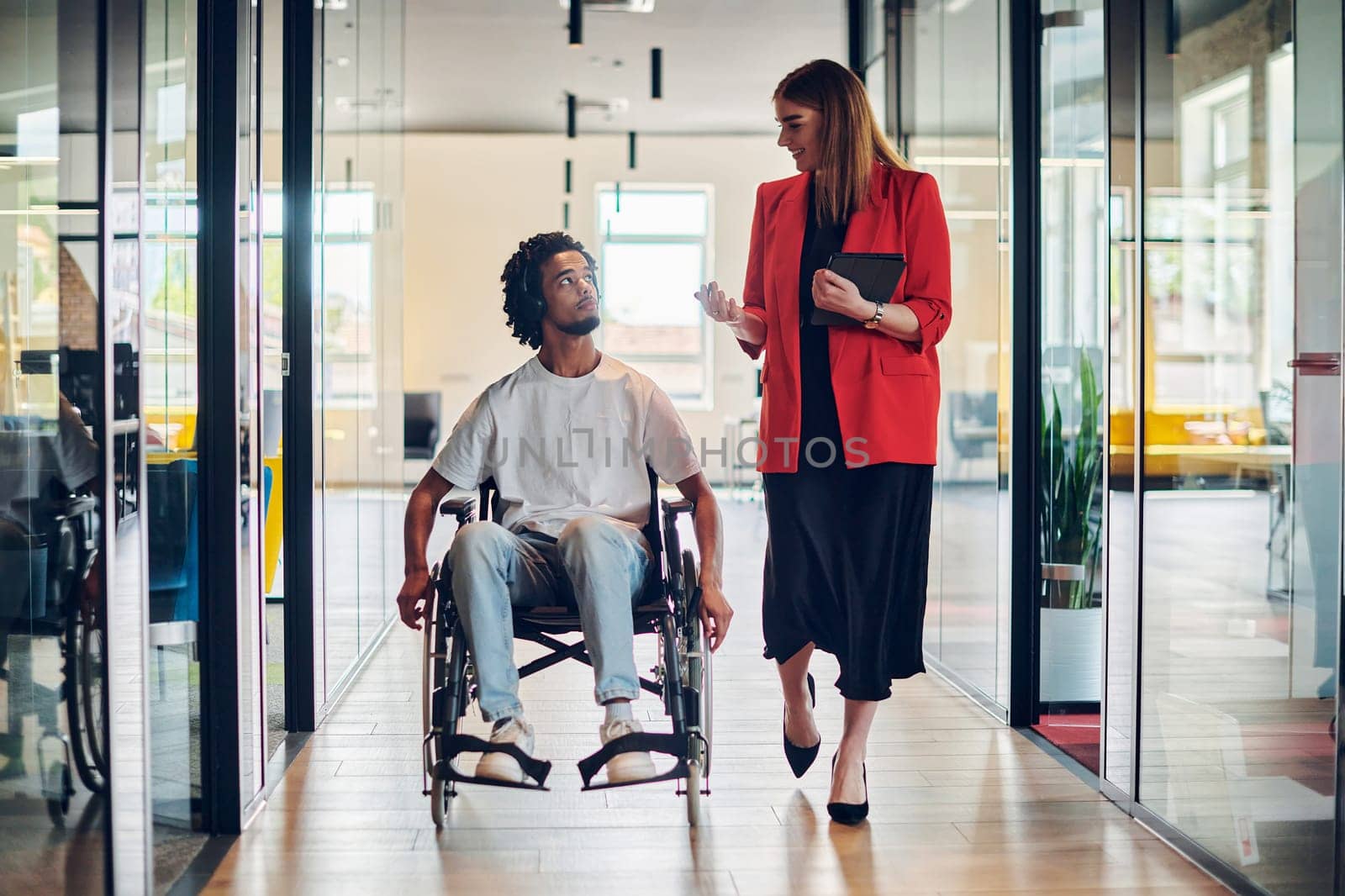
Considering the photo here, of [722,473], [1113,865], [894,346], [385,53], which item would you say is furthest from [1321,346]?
[722,473]

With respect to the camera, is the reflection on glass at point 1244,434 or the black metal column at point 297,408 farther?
the black metal column at point 297,408

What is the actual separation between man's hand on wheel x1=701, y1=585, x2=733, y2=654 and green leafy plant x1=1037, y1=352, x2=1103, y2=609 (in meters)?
1.18

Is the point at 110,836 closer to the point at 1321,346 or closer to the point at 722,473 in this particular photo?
the point at 1321,346

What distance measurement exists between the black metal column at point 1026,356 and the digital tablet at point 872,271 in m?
1.03

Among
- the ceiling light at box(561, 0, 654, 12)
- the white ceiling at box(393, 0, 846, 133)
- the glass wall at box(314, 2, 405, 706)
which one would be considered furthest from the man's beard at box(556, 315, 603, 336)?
the white ceiling at box(393, 0, 846, 133)

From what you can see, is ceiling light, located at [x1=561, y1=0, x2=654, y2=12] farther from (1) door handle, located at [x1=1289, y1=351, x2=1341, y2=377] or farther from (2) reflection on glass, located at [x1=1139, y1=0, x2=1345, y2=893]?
(1) door handle, located at [x1=1289, y1=351, x2=1341, y2=377]

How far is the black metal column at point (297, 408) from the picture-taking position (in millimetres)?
3164

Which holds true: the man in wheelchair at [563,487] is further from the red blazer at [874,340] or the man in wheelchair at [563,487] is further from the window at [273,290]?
the window at [273,290]

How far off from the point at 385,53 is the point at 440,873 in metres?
3.55

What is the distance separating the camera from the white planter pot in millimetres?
3320

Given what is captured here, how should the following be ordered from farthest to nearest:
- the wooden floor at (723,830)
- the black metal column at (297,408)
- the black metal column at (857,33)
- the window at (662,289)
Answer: the window at (662,289), the black metal column at (857,33), the black metal column at (297,408), the wooden floor at (723,830)

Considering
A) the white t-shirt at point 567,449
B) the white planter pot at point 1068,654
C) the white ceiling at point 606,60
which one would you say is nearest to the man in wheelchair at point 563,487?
the white t-shirt at point 567,449

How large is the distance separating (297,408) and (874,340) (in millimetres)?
1559

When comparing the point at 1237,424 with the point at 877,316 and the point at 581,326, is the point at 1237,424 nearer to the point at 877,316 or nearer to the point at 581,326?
the point at 877,316
